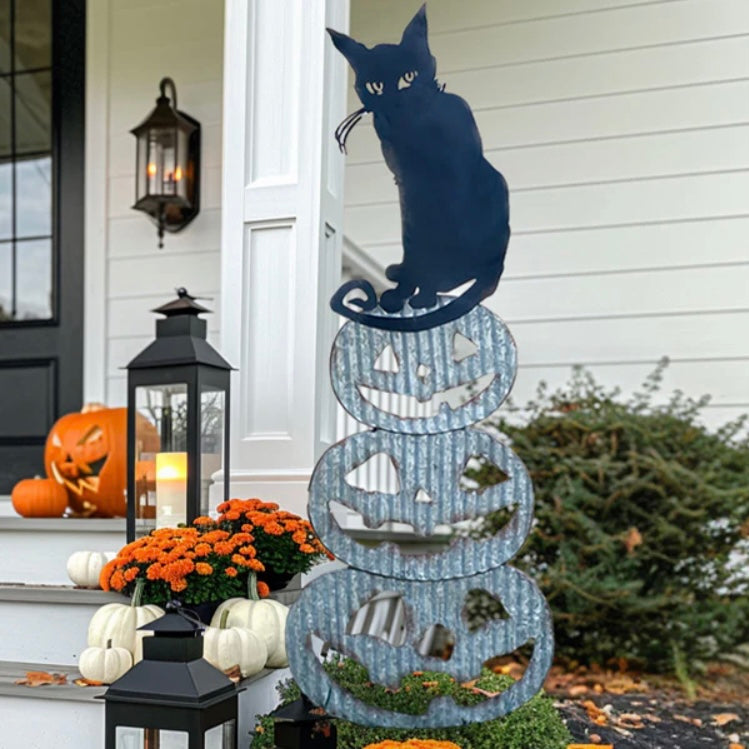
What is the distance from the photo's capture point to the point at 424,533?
1.63 metres

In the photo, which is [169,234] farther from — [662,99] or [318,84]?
[662,99]

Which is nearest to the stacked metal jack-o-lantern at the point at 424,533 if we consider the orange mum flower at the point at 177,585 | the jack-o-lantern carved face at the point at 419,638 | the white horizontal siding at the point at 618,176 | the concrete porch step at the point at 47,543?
the jack-o-lantern carved face at the point at 419,638

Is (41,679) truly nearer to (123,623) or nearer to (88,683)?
(88,683)

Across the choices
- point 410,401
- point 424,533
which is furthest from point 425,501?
point 410,401

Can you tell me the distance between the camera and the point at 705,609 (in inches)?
121

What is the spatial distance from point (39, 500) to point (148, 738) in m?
1.53

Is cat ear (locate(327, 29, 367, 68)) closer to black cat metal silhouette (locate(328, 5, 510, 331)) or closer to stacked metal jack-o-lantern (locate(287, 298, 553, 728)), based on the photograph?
black cat metal silhouette (locate(328, 5, 510, 331))

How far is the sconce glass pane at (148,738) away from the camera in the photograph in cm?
141

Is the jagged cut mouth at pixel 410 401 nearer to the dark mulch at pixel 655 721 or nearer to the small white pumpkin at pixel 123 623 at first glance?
the dark mulch at pixel 655 721

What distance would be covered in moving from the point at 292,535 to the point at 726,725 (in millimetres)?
1391

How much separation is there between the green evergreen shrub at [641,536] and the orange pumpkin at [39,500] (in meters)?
1.43

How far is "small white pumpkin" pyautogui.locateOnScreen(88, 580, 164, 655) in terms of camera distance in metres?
1.76

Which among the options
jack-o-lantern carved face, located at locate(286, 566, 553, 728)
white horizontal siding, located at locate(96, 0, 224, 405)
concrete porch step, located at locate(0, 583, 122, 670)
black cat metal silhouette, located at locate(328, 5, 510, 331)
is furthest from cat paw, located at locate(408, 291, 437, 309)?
white horizontal siding, located at locate(96, 0, 224, 405)

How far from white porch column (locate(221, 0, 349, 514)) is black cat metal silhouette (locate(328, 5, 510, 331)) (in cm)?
60
